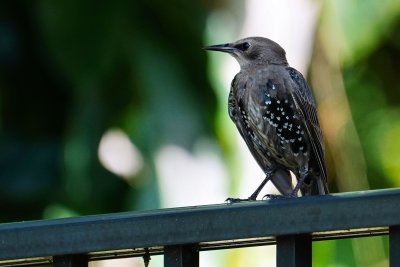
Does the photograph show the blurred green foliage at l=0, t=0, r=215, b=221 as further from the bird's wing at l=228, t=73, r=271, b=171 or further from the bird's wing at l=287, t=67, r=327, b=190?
the bird's wing at l=287, t=67, r=327, b=190

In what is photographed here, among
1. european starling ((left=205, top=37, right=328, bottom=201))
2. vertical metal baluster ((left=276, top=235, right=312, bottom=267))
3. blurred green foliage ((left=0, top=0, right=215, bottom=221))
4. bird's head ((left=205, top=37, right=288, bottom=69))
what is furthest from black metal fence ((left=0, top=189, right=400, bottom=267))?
blurred green foliage ((left=0, top=0, right=215, bottom=221))

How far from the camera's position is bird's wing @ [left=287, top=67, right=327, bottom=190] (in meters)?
5.79

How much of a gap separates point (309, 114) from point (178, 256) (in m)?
3.12

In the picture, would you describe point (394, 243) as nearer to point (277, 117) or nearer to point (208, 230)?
point (208, 230)

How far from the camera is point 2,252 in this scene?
2895 mm

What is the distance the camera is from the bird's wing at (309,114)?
5.79 metres

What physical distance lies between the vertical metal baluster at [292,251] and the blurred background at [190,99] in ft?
14.2

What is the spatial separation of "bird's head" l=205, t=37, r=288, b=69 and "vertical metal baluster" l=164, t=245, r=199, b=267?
327 centimetres

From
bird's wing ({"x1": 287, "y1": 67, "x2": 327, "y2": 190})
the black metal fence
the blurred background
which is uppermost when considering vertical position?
the blurred background

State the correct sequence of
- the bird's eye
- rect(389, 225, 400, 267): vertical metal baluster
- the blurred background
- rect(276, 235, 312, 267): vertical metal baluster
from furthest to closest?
the blurred background, the bird's eye, rect(276, 235, 312, 267): vertical metal baluster, rect(389, 225, 400, 267): vertical metal baluster

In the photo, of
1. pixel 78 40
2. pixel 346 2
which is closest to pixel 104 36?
pixel 78 40

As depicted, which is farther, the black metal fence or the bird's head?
the bird's head

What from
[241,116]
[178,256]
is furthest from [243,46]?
[178,256]

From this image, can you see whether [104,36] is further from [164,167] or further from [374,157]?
[374,157]
